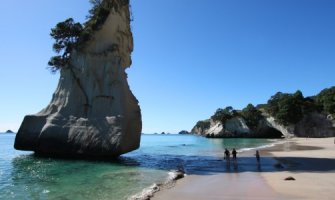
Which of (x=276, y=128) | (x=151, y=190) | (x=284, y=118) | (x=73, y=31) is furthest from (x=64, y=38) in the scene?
(x=276, y=128)

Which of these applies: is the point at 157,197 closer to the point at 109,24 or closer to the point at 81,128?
the point at 81,128

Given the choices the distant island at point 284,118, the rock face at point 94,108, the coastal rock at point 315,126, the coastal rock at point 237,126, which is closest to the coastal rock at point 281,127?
the distant island at point 284,118

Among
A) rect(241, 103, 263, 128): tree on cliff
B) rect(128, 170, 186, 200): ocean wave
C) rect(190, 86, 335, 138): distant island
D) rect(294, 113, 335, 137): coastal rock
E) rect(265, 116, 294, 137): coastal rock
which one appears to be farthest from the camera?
rect(241, 103, 263, 128): tree on cliff

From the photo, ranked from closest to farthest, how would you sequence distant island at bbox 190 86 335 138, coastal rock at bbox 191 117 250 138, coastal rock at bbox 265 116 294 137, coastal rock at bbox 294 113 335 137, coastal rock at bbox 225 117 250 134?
coastal rock at bbox 294 113 335 137
distant island at bbox 190 86 335 138
coastal rock at bbox 265 116 294 137
coastal rock at bbox 225 117 250 134
coastal rock at bbox 191 117 250 138

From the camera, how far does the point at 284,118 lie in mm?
96250

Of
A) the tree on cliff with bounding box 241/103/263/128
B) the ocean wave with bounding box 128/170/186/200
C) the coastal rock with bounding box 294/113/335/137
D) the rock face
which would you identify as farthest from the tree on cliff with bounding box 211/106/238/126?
the ocean wave with bounding box 128/170/186/200

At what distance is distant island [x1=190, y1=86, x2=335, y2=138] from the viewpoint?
91.8 metres

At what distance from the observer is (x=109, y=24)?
35594mm

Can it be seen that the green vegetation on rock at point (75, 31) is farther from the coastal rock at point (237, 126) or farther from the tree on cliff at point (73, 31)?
the coastal rock at point (237, 126)

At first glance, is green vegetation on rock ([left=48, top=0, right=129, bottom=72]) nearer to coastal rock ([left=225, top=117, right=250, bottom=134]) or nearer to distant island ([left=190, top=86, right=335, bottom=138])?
distant island ([left=190, top=86, right=335, bottom=138])

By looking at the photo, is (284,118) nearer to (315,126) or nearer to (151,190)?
(315,126)

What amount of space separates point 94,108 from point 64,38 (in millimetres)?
9412

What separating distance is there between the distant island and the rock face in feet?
204

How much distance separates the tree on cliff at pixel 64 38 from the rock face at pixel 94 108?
102 centimetres
